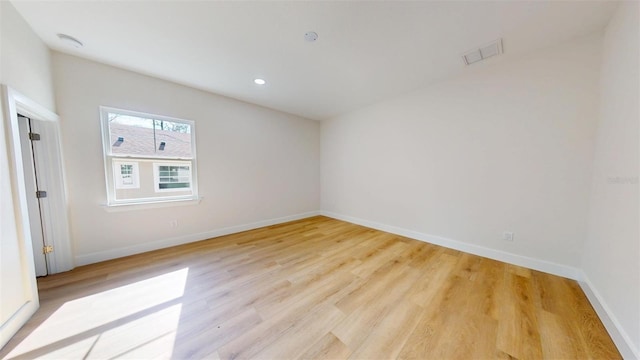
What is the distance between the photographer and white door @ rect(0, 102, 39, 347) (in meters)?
1.38

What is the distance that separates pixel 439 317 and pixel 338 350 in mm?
889

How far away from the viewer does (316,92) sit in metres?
3.30

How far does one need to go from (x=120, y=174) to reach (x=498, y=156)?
16.5 feet

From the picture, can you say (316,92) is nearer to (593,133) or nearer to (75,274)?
(593,133)

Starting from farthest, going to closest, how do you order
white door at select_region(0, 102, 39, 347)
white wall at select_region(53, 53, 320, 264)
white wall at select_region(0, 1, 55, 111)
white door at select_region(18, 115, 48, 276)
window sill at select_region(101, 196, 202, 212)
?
1. window sill at select_region(101, 196, 202, 212)
2. white wall at select_region(53, 53, 320, 264)
3. white door at select_region(18, 115, 48, 276)
4. white wall at select_region(0, 1, 55, 111)
5. white door at select_region(0, 102, 39, 347)

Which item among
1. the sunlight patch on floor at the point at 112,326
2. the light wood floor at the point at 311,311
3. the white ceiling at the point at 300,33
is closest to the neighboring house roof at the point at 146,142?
the white ceiling at the point at 300,33

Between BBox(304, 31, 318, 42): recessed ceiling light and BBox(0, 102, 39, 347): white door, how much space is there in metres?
2.48

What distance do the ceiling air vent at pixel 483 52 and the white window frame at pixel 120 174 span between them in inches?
177

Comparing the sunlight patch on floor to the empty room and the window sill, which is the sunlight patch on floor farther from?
the window sill

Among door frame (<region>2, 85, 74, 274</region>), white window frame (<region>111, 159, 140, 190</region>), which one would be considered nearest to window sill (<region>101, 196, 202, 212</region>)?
white window frame (<region>111, 159, 140, 190</region>)

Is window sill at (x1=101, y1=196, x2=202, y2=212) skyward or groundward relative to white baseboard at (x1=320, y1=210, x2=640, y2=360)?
skyward

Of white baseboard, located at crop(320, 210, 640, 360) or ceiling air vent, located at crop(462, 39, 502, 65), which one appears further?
ceiling air vent, located at crop(462, 39, 502, 65)

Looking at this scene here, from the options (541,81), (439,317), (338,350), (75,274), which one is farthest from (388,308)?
(75,274)

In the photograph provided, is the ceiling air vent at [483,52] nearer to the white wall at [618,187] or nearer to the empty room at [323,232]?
the empty room at [323,232]
